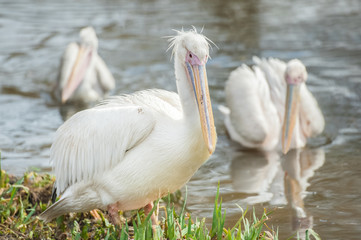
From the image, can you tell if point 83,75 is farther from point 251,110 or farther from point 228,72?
point 251,110

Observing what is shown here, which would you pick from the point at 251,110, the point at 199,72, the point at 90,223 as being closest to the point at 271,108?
the point at 251,110

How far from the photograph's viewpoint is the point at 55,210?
3.90m

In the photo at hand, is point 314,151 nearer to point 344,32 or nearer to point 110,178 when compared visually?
point 110,178

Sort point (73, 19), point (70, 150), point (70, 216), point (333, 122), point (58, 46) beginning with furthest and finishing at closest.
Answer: point (73, 19) → point (58, 46) → point (333, 122) → point (70, 216) → point (70, 150)

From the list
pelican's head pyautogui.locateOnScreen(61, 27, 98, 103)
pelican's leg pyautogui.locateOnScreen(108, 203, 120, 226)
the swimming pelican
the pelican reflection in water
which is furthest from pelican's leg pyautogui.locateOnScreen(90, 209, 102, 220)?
pelican's head pyautogui.locateOnScreen(61, 27, 98, 103)

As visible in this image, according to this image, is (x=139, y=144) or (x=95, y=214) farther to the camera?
(x=95, y=214)

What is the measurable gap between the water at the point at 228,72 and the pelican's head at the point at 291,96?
0.24 metres

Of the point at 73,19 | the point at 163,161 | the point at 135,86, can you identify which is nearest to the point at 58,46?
the point at 73,19

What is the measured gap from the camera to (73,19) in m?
10.8

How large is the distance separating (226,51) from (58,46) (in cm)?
258

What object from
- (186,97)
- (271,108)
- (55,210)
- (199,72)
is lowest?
(55,210)

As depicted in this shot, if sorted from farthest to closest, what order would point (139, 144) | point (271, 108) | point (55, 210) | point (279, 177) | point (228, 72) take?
point (228, 72) < point (271, 108) < point (279, 177) < point (55, 210) < point (139, 144)

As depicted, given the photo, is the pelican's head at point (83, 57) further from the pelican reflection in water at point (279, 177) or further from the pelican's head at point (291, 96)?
the pelican's head at point (291, 96)

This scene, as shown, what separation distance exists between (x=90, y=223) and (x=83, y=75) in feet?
12.9
